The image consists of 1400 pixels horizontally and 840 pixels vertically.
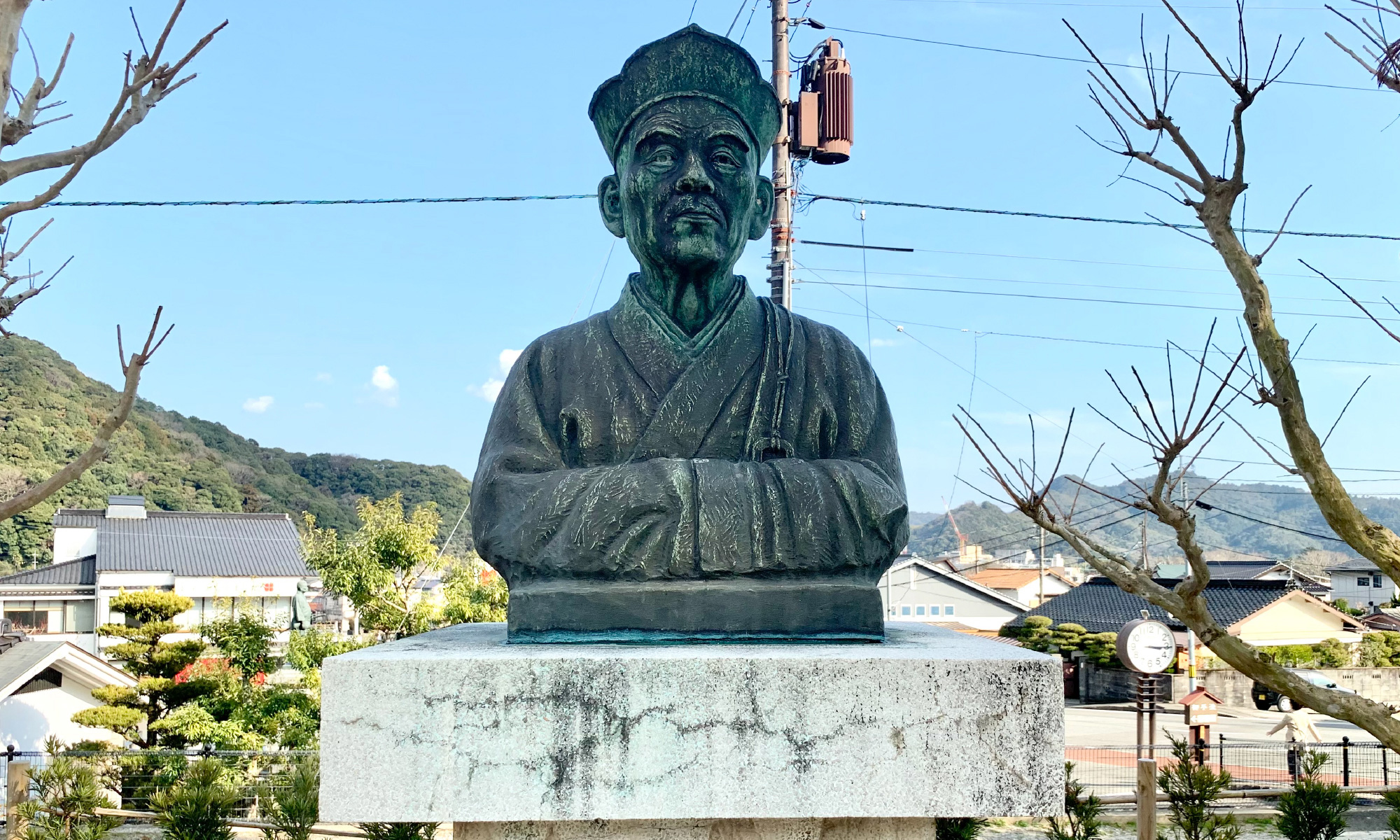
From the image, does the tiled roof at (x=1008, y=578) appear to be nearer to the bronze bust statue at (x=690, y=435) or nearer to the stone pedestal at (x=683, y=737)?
the bronze bust statue at (x=690, y=435)

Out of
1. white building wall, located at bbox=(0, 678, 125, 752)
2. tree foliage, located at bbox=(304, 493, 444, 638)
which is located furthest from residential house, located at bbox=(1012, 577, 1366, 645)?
white building wall, located at bbox=(0, 678, 125, 752)

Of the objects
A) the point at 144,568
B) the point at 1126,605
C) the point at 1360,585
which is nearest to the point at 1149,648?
the point at 1126,605

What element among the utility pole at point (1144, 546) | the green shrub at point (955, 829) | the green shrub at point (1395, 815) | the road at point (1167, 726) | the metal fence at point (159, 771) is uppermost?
the utility pole at point (1144, 546)

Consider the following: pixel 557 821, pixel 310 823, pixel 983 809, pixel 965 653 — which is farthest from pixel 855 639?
pixel 310 823

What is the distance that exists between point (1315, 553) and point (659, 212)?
97.5 meters

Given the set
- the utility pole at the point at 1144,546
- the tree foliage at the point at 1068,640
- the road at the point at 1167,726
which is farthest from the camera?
the tree foliage at the point at 1068,640

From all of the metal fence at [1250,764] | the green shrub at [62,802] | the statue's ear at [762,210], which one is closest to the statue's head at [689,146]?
the statue's ear at [762,210]

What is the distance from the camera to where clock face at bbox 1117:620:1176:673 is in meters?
12.8

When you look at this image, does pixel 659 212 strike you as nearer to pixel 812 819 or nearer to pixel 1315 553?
pixel 812 819

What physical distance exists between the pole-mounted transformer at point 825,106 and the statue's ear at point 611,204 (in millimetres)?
7747

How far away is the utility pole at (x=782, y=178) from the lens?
10992 millimetres

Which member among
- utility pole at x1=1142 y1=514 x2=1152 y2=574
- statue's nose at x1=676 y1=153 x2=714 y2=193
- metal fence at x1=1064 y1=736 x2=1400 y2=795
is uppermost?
statue's nose at x1=676 y1=153 x2=714 y2=193

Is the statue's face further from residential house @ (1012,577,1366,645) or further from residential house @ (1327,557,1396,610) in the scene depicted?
residential house @ (1327,557,1396,610)

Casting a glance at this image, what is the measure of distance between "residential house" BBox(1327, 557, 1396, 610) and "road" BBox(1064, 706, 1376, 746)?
72.7 feet
